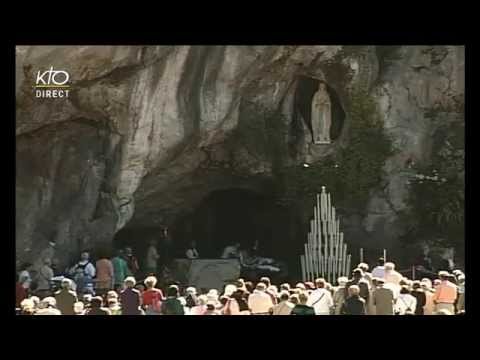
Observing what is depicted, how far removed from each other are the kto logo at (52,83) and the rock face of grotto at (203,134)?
0.12m

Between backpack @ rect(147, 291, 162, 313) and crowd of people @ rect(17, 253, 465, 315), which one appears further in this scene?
backpack @ rect(147, 291, 162, 313)

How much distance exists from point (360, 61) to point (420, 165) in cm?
173

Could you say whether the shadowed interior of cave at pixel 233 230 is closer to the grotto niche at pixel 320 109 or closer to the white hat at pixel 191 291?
the white hat at pixel 191 291

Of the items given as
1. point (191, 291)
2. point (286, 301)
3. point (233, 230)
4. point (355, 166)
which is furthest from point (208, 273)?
point (286, 301)

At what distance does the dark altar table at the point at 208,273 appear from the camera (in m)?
13.0

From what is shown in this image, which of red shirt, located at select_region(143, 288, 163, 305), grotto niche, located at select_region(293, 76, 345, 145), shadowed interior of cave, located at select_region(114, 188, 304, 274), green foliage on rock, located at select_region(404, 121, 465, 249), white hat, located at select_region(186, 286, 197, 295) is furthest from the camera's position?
grotto niche, located at select_region(293, 76, 345, 145)

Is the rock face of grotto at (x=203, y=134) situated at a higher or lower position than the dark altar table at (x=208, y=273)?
higher

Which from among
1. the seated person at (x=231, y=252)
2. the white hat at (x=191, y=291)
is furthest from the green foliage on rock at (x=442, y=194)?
the white hat at (x=191, y=291)

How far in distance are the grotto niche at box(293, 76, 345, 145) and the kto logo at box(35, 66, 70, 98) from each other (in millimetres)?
3459

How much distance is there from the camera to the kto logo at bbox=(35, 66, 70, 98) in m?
12.6

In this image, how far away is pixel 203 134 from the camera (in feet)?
46.2

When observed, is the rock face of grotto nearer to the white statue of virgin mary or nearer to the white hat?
the white statue of virgin mary

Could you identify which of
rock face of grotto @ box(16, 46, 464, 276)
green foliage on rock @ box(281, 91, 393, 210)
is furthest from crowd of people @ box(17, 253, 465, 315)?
green foliage on rock @ box(281, 91, 393, 210)

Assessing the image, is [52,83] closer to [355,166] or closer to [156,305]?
[156,305]
